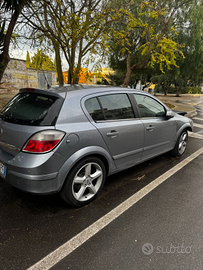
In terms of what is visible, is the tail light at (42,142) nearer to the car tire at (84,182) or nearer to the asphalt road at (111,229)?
the car tire at (84,182)

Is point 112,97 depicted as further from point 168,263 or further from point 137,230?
point 168,263

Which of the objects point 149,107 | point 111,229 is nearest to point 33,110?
point 111,229

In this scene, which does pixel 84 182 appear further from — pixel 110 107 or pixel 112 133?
pixel 110 107

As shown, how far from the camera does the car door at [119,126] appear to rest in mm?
2814

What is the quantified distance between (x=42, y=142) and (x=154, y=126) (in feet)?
6.77

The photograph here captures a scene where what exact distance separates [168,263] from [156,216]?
0.69 m

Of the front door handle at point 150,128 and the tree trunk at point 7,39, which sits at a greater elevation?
the tree trunk at point 7,39

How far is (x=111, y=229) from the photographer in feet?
7.80

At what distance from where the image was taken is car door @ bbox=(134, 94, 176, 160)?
350cm

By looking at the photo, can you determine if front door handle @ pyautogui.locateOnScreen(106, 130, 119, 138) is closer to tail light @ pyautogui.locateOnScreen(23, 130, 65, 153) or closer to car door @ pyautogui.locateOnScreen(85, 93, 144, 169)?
car door @ pyautogui.locateOnScreen(85, 93, 144, 169)

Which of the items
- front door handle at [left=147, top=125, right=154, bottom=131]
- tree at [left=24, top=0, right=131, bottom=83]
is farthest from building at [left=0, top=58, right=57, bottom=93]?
front door handle at [left=147, top=125, right=154, bottom=131]

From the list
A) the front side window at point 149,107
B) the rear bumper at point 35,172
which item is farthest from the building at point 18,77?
the rear bumper at point 35,172

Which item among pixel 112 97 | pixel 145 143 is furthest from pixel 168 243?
pixel 112 97

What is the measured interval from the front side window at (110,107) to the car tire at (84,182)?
0.61 meters
